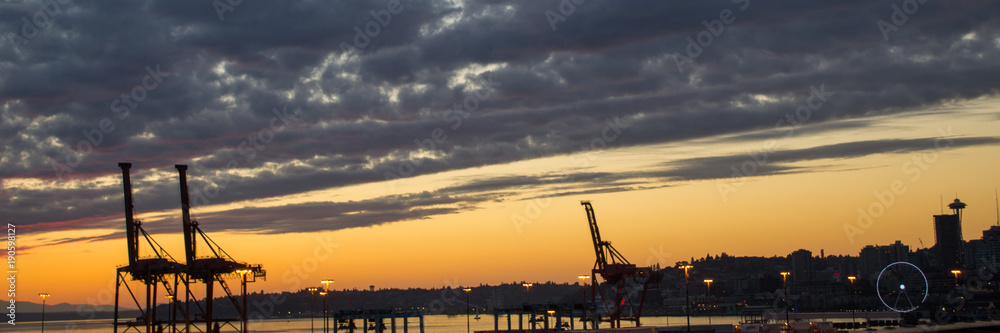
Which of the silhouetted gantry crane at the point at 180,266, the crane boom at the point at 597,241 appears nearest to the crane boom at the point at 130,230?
the silhouetted gantry crane at the point at 180,266

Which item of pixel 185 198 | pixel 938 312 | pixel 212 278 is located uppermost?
pixel 185 198

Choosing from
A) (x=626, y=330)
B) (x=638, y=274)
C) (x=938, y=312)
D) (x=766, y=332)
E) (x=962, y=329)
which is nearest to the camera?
(x=626, y=330)

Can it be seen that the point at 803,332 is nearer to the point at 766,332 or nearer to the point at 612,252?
the point at 766,332

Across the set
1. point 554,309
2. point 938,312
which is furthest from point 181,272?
point 938,312

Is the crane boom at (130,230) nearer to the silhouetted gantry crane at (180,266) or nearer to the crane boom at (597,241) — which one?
the silhouetted gantry crane at (180,266)

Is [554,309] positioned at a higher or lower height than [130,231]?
lower

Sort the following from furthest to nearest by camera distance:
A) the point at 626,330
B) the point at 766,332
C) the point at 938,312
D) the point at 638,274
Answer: the point at 938,312
the point at 638,274
the point at 766,332
the point at 626,330

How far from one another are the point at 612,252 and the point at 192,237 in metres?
67.1

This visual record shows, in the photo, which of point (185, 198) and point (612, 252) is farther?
point (612, 252)

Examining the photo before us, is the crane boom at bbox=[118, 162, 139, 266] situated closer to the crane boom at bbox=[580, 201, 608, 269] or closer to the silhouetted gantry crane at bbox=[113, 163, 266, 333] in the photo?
the silhouetted gantry crane at bbox=[113, 163, 266, 333]

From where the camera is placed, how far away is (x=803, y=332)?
86188 mm

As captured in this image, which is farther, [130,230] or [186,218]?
[186,218]

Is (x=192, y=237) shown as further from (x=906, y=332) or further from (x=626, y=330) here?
(x=906, y=332)

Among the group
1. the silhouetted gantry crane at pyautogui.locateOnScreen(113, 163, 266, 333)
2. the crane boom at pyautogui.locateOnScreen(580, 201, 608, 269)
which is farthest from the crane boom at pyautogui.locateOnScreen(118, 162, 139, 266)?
the crane boom at pyautogui.locateOnScreen(580, 201, 608, 269)
